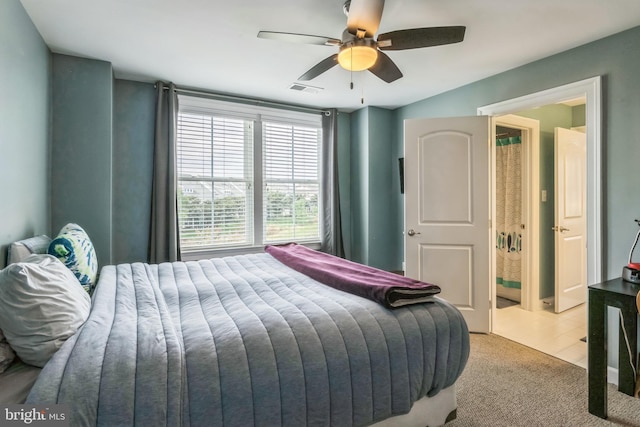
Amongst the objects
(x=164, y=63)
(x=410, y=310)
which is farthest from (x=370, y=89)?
(x=410, y=310)

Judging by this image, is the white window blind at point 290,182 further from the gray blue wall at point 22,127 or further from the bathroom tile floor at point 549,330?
the bathroom tile floor at point 549,330

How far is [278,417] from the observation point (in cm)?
121

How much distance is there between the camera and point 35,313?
1.18 metres

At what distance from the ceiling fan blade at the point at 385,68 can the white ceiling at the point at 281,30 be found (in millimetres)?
286

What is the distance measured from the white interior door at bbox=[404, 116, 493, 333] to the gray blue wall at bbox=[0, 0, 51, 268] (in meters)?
3.08

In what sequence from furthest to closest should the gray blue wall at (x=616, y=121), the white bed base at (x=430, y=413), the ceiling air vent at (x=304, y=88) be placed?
the ceiling air vent at (x=304, y=88) → the gray blue wall at (x=616, y=121) → the white bed base at (x=430, y=413)

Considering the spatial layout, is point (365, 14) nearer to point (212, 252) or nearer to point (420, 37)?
point (420, 37)

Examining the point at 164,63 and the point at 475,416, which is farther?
the point at 164,63

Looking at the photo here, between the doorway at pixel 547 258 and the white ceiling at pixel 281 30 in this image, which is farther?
the doorway at pixel 547 258

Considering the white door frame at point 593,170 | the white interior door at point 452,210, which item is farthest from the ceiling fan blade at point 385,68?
the white door frame at point 593,170

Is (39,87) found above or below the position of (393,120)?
below

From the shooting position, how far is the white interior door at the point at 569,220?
12.0ft

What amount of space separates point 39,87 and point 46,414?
243 centimetres

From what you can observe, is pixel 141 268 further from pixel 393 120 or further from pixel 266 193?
pixel 393 120
